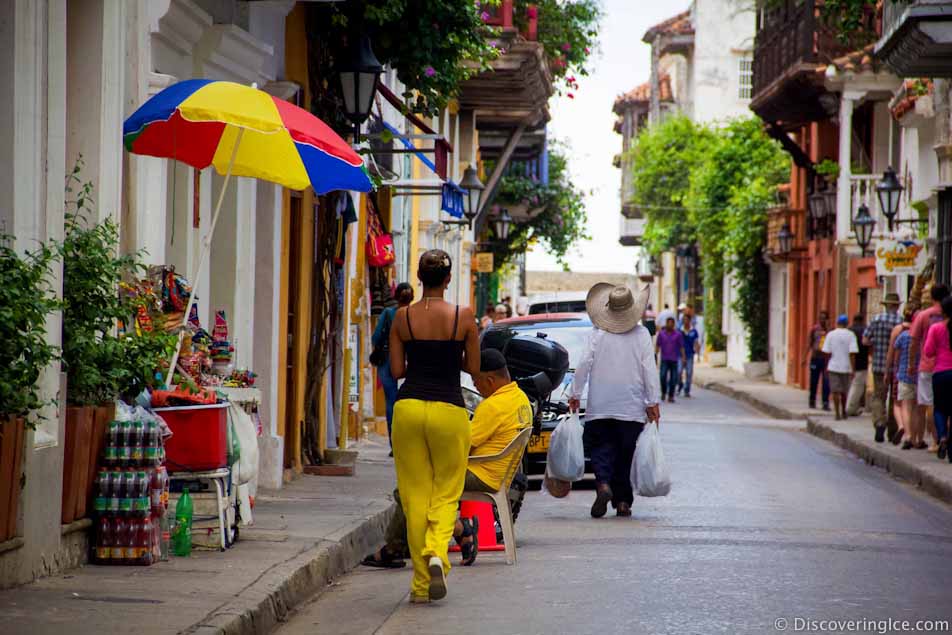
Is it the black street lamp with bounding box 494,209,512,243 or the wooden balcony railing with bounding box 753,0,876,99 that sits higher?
the wooden balcony railing with bounding box 753,0,876,99

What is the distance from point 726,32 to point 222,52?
55.6 meters

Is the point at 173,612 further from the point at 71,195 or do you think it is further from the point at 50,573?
the point at 71,195

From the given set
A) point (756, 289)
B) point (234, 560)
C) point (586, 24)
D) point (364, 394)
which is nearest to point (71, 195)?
point (234, 560)

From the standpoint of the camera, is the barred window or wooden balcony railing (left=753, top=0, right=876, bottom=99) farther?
the barred window

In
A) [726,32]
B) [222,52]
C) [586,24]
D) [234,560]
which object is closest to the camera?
[234,560]

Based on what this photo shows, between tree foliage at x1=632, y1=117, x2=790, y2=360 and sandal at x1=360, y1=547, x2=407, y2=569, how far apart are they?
120 ft

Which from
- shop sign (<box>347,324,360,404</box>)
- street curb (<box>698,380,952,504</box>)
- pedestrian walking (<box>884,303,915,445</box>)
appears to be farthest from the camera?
pedestrian walking (<box>884,303,915,445</box>)

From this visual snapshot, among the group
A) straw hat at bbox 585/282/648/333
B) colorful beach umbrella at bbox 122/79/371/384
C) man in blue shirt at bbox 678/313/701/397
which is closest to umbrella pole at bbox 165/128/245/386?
colorful beach umbrella at bbox 122/79/371/384

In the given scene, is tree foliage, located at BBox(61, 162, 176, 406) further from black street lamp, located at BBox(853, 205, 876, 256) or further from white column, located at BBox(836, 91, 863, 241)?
white column, located at BBox(836, 91, 863, 241)

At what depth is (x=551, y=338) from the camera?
1698cm

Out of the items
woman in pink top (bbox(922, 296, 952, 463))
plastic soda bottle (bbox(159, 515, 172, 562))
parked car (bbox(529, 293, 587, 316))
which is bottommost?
plastic soda bottle (bbox(159, 515, 172, 562))

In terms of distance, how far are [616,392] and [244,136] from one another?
12.4 feet

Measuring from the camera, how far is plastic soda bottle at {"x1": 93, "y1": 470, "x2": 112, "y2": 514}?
8.69 m

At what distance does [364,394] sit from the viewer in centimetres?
2134
